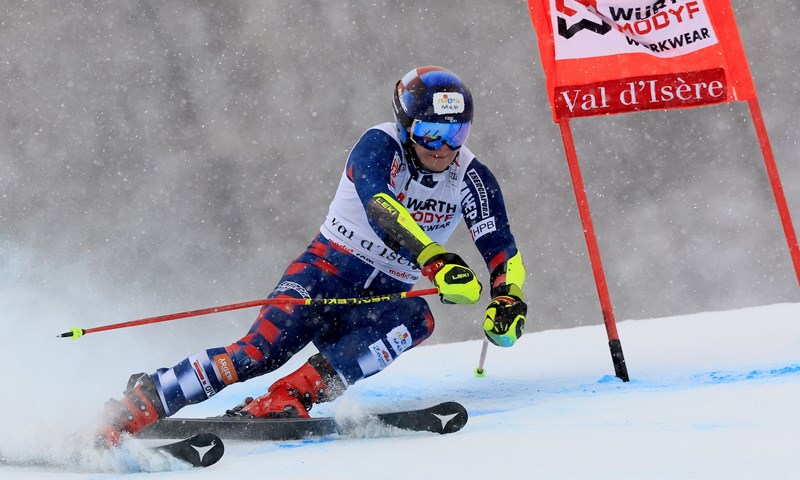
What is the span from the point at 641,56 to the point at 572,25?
0.32 metres

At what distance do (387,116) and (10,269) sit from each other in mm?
5832

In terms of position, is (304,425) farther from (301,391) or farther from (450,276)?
(450,276)

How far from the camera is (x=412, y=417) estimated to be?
290 cm

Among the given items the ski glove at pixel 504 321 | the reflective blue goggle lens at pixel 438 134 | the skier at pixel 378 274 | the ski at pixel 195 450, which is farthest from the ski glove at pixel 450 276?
the ski at pixel 195 450

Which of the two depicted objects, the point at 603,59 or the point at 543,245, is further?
the point at 543,245

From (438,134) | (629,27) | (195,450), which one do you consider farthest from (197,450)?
(629,27)

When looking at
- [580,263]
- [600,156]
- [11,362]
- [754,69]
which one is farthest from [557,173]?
[11,362]

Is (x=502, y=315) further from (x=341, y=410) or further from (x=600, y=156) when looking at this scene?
(x=600, y=156)

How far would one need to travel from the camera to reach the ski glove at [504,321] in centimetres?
314

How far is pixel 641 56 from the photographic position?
3.83m

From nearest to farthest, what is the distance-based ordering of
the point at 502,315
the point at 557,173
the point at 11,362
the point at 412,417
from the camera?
the point at 412,417 → the point at 502,315 → the point at 11,362 → the point at 557,173

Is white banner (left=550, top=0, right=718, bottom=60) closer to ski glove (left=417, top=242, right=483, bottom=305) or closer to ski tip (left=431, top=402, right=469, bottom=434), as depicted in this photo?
ski glove (left=417, top=242, right=483, bottom=305)

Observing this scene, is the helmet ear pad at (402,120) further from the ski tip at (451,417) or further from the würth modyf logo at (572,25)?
the ski tip at (451,417)

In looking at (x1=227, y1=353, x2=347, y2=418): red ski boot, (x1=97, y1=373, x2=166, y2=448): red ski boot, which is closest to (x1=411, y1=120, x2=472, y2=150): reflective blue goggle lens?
(x1=227, y1=353, x2=347, y2=418): red ski boot
